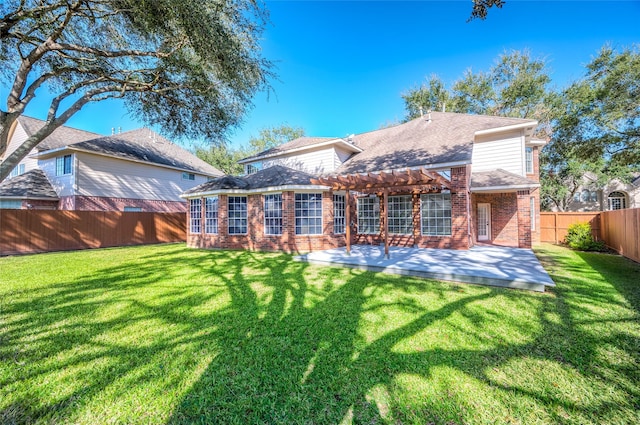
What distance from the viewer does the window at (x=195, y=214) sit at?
1320 centimetres

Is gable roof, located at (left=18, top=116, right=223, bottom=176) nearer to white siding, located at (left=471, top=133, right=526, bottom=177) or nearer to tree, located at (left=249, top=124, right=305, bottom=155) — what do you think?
tree, located at (left=249, top=124, right=305, bottom=155)

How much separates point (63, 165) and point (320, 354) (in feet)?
66.9

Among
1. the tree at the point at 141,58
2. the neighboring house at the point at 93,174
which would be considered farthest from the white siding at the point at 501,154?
the neighboring house at the point at 93,174

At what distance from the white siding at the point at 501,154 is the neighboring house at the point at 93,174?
18.3 m

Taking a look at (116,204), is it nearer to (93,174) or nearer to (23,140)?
(93,174)

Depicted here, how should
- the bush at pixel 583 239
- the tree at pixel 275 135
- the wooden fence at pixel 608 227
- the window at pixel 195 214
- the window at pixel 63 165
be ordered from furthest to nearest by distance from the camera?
the tree at pixel 275 135, the window at pixel 63 165, the window at pixel 195 214, the bush at pixel 583 239, the wooden fence at pixel 608 227

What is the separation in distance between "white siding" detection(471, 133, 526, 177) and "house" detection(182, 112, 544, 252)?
4cm

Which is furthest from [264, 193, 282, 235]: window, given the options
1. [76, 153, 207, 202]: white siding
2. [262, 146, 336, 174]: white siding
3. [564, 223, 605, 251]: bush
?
[564, 223, 605, 251]: bush

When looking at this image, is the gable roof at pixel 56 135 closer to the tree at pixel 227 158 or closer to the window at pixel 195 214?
the window at pixel 195 214

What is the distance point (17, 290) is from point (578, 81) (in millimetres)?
29177

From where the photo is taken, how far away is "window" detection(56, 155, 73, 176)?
15.0 m

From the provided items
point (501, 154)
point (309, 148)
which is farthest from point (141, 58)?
point (501, 154)

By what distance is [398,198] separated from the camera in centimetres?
1166

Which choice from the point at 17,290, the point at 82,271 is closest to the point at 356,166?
the point at 82,271
